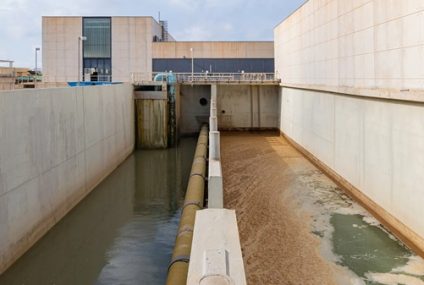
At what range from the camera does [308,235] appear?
1065 centimetres

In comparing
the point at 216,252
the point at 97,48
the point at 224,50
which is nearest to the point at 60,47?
the point at 97,48

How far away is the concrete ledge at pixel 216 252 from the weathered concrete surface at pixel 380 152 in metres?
7.24

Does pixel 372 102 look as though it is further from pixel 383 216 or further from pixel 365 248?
pixel 365 248

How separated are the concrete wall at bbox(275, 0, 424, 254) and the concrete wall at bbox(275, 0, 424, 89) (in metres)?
0.02

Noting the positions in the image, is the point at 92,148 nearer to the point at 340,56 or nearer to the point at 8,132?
the point at 8,132

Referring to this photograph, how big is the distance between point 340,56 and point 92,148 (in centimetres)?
1019

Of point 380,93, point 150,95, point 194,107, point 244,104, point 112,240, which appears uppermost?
point 150,95

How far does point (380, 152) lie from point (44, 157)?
9.32 meters

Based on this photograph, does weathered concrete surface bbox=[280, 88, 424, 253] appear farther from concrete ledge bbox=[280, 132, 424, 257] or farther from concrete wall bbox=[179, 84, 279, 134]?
concrete wall bbox=[179, 84, 279, 134]

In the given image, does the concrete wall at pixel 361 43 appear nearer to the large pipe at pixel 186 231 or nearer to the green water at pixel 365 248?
the green water at pixel 365 248

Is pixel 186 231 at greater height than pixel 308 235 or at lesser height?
greater

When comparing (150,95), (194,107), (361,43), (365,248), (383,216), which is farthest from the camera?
(194,107)

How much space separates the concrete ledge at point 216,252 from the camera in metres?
2.78

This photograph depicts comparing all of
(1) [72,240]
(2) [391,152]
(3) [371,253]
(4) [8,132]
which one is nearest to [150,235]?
(1) [72,240]
